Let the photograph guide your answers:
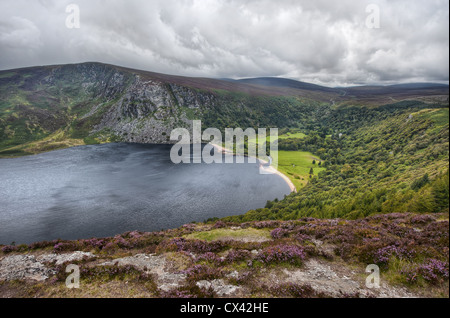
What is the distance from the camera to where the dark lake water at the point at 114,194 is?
41.1m

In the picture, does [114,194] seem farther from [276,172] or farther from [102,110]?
[102,110]

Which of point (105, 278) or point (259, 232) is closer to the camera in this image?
point (105, 278)

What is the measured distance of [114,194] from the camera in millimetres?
57000

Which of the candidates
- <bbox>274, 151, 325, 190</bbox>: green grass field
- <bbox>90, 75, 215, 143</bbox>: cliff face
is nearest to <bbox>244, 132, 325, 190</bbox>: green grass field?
<bbox>274, 151, 325, 190</bbox>: green grass field

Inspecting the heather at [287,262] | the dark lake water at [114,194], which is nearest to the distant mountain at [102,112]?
the dark lake water at [114,194]

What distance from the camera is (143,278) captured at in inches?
415

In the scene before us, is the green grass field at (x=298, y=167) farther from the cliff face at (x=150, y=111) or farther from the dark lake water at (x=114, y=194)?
the cliff face at (x=150, y=111)

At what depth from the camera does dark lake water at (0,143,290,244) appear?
41.1m

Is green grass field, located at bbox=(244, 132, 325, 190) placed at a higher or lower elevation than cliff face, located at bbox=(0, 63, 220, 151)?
lower

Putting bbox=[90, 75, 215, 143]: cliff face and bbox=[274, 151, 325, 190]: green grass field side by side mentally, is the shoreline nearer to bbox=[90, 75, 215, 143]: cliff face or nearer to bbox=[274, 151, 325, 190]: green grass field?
bbox=[274, 151, 325, 190]: green grass field

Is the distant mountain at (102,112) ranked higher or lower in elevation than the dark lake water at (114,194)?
higher
